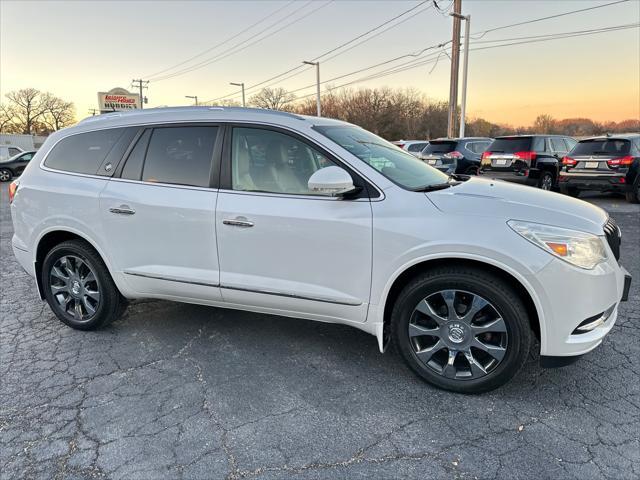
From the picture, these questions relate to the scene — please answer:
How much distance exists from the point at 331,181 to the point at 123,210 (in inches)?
68.6

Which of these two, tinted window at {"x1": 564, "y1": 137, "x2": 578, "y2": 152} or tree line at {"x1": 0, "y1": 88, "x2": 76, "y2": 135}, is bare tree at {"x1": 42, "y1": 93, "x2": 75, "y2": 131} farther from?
tinted window at {"x1": 564, "y1": 137, "x2": 578, "y2": 152}

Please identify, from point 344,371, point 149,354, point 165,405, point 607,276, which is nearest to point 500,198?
point 607,276

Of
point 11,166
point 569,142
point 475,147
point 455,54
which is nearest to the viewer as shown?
point 569,142

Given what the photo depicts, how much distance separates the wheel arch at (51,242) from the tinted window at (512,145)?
35.0 feet

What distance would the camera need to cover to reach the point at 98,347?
3.52 meters

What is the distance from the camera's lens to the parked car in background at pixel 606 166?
33.0 feet

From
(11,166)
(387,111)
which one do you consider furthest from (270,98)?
(11,166)

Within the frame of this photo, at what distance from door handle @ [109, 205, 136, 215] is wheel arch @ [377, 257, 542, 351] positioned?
2.03 metres

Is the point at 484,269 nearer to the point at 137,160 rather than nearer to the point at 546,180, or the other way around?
the point at 137,160

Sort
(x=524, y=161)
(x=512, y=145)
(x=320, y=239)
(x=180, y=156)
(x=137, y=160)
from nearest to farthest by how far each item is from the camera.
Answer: (x=320, y=239) → (x=180, y=156) → (x=137, y=160) → (x=524, y=161) → (x=512, y=145)

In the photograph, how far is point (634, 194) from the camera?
10.4 metres

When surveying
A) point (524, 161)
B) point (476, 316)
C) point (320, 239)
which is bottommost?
point (476, 316)

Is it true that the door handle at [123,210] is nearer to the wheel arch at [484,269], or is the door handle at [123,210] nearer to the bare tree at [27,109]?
the wheel arch at [484,269]

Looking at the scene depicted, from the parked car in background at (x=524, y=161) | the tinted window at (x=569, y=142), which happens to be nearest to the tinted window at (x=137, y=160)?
the parked car in background at (x=524, y=161)
